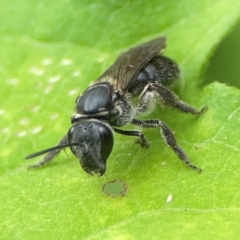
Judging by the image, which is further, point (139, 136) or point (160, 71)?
point (160, 71)

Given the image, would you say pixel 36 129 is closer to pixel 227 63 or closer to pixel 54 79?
pixel 54 79

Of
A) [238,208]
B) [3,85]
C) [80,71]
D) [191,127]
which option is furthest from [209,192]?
[3,85]

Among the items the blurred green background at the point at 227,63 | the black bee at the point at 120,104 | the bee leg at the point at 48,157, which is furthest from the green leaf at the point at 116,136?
the blurred green background at the point at 227,63

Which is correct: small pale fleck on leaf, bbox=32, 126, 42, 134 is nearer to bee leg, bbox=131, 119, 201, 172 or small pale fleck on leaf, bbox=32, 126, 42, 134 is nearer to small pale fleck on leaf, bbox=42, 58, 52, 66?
small pale fleck on leaf, bbox=42, 58, 52, 66

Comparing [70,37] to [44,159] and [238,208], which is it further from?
[238,208]

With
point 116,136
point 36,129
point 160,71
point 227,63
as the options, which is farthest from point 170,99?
point 36,129

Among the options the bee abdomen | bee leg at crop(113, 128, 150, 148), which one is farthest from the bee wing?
bee leg at crop(113, 128, 150, 148)

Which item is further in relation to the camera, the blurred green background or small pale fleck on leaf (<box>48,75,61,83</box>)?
the blurred green background

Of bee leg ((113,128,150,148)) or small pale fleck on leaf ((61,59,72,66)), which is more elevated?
small pale fleck on leaf ((61,59,72,66))
